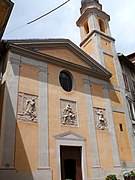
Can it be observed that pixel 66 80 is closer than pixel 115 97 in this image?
Yes

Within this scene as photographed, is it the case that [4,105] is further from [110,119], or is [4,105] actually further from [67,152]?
[110,119]

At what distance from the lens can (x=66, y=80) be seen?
12.8 meters

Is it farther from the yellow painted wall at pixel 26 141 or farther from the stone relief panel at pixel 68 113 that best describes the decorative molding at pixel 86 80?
the yellow painted wall at pixel 26 141

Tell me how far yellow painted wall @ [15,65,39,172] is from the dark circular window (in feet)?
7.28

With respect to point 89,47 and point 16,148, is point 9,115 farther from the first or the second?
point 89,47

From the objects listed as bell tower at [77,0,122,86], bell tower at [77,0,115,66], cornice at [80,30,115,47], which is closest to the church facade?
bell tower at [77,0,122,86]

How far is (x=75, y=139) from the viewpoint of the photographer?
436 inches

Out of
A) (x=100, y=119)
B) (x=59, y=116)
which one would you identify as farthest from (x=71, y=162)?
(x=100, y=119)

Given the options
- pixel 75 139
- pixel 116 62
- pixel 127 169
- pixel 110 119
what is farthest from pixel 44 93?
pixel 116 62

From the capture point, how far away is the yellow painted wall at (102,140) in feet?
38.4

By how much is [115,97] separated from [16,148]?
8.52 m

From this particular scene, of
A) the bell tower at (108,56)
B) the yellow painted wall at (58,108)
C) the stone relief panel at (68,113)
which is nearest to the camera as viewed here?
the yellow painted wall at (58,108)

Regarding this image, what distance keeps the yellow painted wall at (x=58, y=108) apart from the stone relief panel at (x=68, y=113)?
0.77 feet

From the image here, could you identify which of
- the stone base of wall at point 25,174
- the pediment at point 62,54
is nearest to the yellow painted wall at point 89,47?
the pediment at point 62,54
